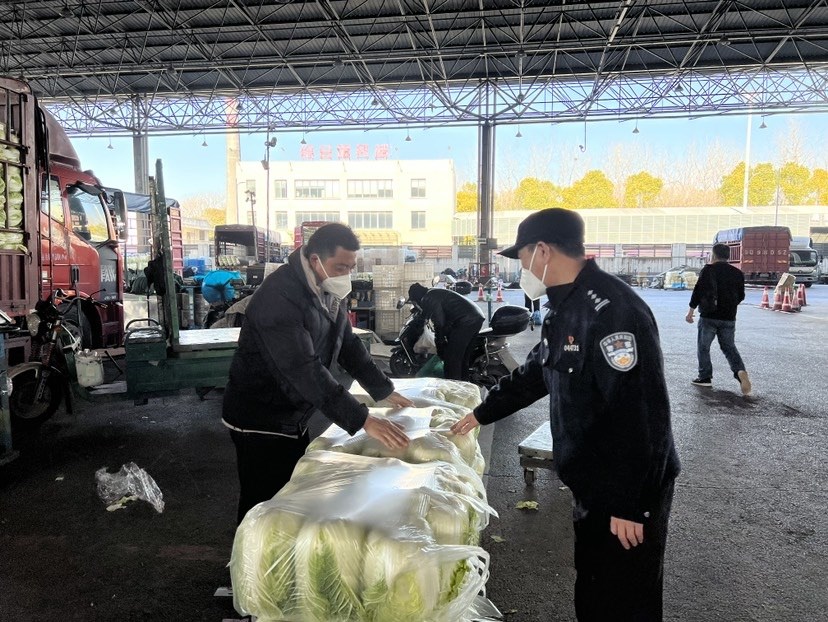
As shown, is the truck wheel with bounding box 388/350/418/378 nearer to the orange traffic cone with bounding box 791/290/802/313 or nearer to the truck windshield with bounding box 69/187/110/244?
the truck windshield with bounding box 69/187/110/244

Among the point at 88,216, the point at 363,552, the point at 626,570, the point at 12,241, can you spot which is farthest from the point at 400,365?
the point at 363,552

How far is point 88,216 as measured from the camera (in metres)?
7.89

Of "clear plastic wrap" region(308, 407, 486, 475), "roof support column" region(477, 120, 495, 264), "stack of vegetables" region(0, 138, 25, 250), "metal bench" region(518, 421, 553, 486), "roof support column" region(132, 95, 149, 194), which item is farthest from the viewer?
"roof support column" region(477, 120, 495, 264)

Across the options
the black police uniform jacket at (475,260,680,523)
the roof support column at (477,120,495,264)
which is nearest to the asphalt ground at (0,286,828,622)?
the black police uniform jacket at (475,260,680,523)

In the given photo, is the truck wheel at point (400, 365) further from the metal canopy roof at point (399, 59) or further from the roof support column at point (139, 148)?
the roof support column at point (139, 148)

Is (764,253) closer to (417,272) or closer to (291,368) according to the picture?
(417,272)

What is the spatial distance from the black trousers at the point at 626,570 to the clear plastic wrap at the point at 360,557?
0.47 metres

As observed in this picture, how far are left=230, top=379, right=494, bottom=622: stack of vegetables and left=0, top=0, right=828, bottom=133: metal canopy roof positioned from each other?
1665 cm

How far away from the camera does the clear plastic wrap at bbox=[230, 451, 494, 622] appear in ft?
4.77

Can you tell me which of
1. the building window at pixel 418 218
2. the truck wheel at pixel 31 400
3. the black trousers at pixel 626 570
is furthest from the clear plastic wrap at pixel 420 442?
the building window at pixel 418 218

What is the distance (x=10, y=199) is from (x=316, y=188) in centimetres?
4605

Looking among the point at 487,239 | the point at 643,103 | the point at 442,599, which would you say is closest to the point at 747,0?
the point at 643,103

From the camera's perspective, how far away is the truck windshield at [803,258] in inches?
1085

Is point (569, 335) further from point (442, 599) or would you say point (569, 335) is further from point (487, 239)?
point (487, 239)
